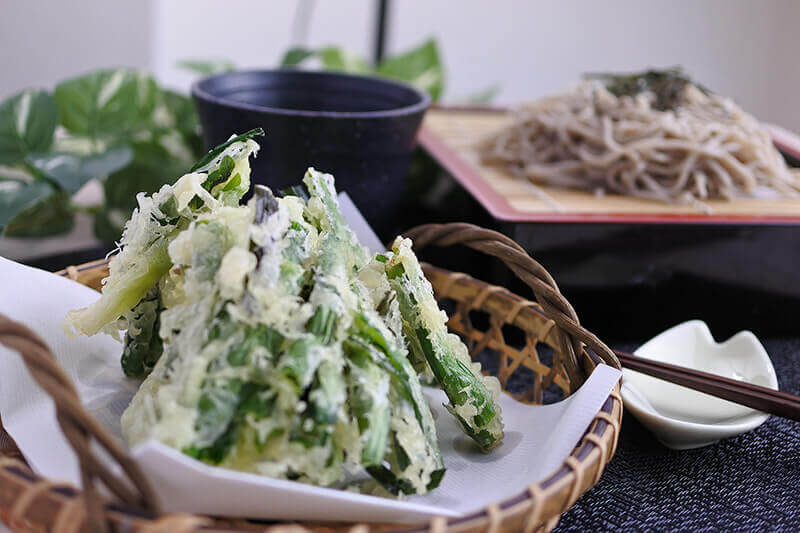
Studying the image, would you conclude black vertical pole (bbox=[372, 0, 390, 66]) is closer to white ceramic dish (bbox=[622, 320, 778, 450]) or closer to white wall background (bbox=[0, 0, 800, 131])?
white wall background (bbox=[0, 0, 800, 131])

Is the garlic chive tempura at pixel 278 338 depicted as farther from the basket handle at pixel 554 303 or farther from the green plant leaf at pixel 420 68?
the green plant leaf at pixel 420 68

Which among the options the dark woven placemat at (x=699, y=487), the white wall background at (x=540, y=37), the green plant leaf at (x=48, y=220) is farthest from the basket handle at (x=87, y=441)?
the white wall background at (x=540, y=37)

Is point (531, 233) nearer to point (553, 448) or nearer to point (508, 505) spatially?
point (553, 448)

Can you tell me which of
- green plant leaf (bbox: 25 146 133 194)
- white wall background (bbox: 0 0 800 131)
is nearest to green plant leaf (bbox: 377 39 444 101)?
green plant leaf (bbox: 25 146 133 194)

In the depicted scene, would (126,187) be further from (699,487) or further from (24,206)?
(699,487)

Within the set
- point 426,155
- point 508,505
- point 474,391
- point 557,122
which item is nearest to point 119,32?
point 426,155

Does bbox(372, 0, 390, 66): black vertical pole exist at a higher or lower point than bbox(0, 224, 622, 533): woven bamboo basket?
lower
